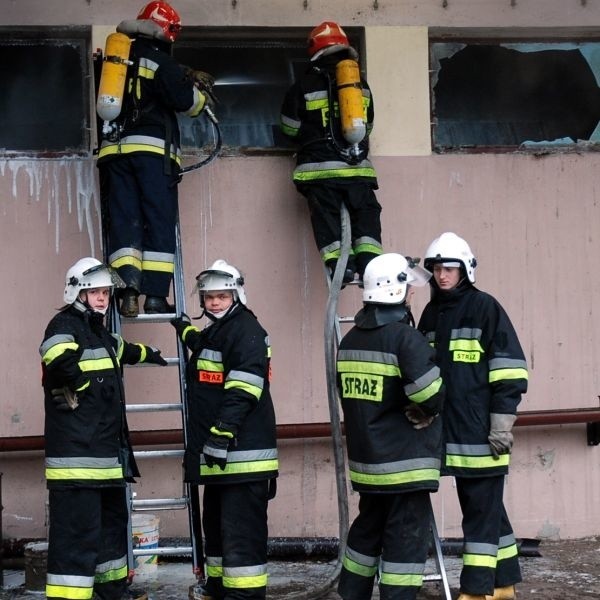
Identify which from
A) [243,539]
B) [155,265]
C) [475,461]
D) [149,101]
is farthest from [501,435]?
[149,101]

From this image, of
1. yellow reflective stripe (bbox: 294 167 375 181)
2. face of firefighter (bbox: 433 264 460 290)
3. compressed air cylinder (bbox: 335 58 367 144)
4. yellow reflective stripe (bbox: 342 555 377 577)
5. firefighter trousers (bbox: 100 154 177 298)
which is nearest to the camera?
yellow reflective stripe (bbox: 342 555 377 577)

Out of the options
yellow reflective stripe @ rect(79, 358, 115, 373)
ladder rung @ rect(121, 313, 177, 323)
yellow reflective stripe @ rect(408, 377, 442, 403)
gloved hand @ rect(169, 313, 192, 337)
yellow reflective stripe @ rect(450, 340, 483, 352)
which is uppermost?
ladder rung @ rect(121, 313, 177, 323)

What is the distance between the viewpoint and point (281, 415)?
757cm

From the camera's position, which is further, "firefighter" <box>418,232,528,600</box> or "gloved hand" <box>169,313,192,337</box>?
"gloved hand" <box>169,313,192,337</box>

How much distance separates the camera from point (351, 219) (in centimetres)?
729

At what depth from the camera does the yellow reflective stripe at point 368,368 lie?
5777mm

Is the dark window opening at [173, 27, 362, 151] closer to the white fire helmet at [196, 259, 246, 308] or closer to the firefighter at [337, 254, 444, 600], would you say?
the white fire helmet at [196, 259, 246, 308]

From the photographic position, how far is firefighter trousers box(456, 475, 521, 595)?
614 centimetres

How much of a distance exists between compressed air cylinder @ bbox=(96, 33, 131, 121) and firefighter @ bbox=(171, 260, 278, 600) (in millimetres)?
1143

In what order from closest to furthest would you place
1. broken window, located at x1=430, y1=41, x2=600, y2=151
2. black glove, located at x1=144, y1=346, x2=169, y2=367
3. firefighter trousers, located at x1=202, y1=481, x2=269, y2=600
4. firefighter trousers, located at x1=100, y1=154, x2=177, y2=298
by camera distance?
firefighter trousers, located at x1=202, y1=481, x2=269, y2=600, black glove, located at x1=144, y1=346, x2=169, y2=367, firefighter trousers, located at x1=100, y1=154, x2=177, y2=298, broken window, located at x1=430, y1=41, x2=600, y2=151

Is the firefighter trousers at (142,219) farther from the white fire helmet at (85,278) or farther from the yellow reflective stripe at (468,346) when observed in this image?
the yellow reflective stripe at (468,346)

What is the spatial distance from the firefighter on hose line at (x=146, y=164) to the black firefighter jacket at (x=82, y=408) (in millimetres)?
720

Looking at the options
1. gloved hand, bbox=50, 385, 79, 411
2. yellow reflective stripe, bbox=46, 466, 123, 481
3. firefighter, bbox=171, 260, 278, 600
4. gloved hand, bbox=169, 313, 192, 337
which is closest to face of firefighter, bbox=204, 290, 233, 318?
firefighter, bbox=171, 260, 278, 600

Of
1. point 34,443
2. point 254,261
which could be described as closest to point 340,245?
point 254,261
